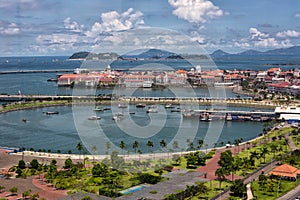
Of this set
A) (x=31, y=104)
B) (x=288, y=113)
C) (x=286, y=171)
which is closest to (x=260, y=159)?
(x=286, y=171)

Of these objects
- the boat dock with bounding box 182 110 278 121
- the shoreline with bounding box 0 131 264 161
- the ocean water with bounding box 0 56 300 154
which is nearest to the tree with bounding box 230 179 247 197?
the shoreline with bounding box 0 131 264 161

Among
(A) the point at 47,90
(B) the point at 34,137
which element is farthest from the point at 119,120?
(A) the point at 47,90

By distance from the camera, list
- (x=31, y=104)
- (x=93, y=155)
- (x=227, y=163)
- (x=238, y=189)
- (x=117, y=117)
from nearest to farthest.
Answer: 1. (x=238, y=189)
2. (x=227, y=163)
3. (x=93, y=155)
4. (x=117, y=117)
5. (x=31, y=104)

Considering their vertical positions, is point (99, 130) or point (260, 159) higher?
point (99, 130)

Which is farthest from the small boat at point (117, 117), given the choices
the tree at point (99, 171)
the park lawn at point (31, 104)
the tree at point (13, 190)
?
the tree at point (13, 190)

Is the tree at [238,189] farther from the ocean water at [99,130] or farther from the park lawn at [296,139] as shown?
the park lawn at [296,139]

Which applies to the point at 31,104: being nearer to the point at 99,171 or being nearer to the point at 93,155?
the point at 93,155

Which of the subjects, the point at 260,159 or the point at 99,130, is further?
the point at 99,130

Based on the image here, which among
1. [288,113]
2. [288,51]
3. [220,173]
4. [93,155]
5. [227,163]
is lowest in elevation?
[93,155]
